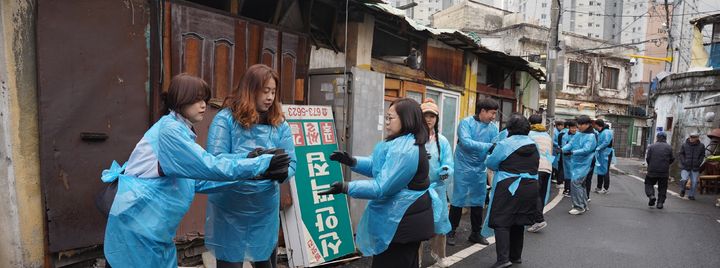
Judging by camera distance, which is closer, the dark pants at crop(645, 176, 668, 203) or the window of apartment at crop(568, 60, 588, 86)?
the dark pants at crop(645, 176, 668, 203)

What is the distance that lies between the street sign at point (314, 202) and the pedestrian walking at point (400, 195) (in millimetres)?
1453

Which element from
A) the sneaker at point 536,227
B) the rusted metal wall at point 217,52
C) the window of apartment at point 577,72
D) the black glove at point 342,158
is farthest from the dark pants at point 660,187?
the window of apartment at point 577,72

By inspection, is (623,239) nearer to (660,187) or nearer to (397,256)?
(660,187)

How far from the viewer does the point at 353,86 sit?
527 cm

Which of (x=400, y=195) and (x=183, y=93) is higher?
(x=183, y=93)

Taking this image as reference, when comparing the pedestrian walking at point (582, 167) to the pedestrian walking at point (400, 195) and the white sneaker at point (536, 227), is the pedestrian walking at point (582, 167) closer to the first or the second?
the white sneaker at point (536, 227)

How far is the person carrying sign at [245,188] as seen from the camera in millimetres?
2977

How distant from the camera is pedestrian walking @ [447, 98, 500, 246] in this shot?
6.13m

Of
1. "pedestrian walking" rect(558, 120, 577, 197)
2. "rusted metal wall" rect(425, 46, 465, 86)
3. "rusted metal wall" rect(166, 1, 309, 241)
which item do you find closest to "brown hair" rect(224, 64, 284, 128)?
"rusted metal wall" rect(166, 1, 309, 241)

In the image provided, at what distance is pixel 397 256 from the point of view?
10.4 feet

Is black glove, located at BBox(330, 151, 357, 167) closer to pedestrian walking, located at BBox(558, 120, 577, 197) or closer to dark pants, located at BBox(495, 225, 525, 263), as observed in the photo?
dark pants, located at BBox(495, 225, 525, 263)

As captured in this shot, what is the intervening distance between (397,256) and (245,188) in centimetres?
118

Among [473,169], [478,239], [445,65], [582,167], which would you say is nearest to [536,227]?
[478,239]

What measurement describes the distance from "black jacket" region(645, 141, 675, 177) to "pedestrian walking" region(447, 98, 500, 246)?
5591 mm
